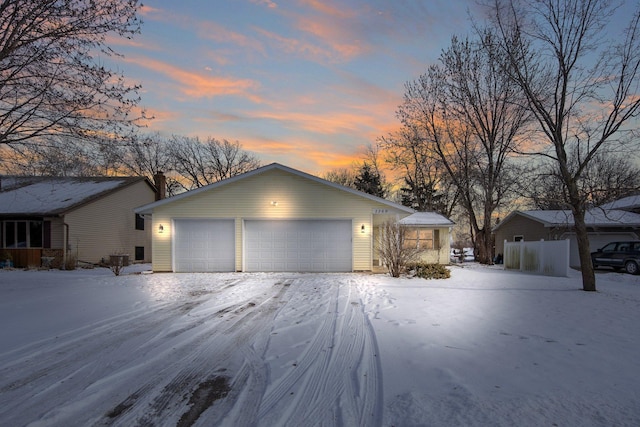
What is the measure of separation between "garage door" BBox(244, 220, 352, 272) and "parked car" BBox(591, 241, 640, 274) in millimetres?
11561

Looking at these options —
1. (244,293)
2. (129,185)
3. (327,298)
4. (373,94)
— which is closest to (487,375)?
(327,298)

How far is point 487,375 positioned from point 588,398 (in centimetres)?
85

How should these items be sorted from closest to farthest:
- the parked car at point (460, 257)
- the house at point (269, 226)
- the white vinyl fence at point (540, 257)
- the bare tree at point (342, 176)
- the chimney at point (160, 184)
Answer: the white vinyl fence at point (540, 257) → the house at point (269, 226) → the chimney at point (160, 184) → the parked car at point (460, 257) → the bare tree at point (342, 176)

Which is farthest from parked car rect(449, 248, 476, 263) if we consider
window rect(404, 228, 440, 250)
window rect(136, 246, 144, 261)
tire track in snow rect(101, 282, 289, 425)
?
tire track in snow rect(101, 282, 289, 425)

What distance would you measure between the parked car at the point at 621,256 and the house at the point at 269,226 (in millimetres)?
10281

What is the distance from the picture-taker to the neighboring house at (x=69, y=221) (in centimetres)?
1762

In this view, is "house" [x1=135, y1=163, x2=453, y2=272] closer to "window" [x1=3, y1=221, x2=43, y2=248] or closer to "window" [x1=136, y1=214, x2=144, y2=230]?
"window" [x1=3, y1=221, x2=43, y2=248]

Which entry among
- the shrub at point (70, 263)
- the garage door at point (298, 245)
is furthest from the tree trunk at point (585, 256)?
the shrub at point (70, 263)

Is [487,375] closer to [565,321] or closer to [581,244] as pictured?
[565,321]

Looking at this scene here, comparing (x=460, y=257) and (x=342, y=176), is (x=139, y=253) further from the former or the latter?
(x=342, y=176)

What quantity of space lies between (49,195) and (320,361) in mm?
21820

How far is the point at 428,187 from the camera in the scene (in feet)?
108

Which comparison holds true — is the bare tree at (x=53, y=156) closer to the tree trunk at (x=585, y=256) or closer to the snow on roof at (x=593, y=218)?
the tree trunk at (x=585, y=256)

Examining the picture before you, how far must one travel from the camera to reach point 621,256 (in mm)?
15906
